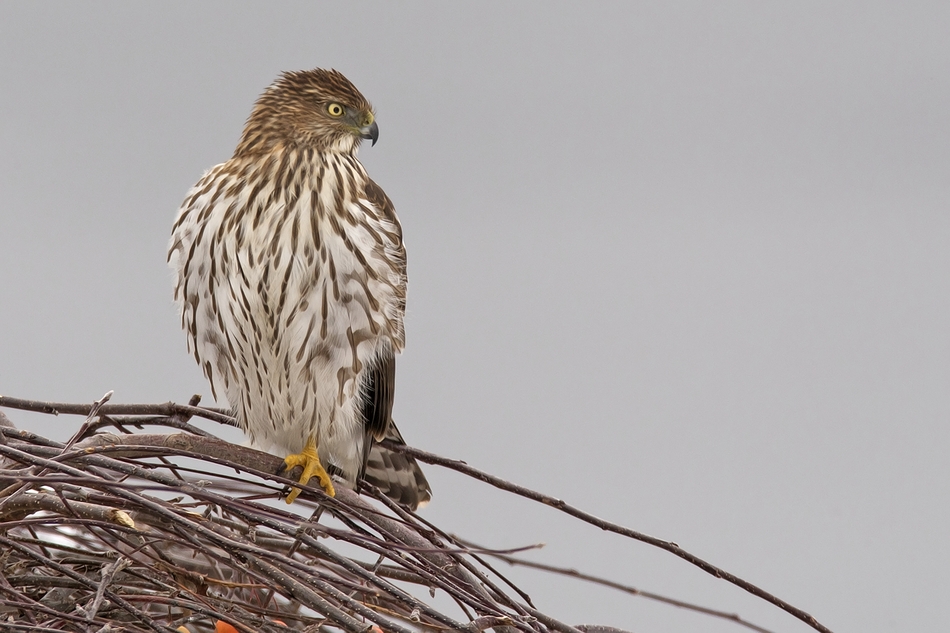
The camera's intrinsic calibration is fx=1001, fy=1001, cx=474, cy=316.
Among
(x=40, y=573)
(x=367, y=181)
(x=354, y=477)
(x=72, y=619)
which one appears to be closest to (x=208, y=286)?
(x=367, y=181)

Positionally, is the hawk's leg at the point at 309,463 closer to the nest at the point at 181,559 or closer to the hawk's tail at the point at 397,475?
the hawk's tail at the point at 397,475

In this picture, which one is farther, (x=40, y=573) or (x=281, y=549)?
(x=281, y=549)

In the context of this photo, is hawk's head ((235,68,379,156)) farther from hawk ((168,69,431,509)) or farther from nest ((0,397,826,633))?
nest ((0,397,826,633))

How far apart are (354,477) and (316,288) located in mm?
439

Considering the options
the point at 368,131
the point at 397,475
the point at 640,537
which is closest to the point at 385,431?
the point at 397,475

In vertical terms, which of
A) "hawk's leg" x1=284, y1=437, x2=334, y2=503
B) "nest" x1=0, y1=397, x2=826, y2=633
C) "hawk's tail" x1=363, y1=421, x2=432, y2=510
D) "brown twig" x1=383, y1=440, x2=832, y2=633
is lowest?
"nest" x1=0, y1=397, x2=826, y2=633

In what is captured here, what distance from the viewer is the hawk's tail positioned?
6.60 feet

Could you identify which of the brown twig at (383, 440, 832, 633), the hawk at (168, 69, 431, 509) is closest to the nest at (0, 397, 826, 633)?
the brown twig at (383, 440, 832, 633)

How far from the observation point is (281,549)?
1401mm

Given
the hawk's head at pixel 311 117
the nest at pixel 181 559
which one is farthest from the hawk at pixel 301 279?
the nest at pixel 181 559

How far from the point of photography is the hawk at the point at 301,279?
175 centimetres

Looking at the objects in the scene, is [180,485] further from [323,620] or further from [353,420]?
[353,420]

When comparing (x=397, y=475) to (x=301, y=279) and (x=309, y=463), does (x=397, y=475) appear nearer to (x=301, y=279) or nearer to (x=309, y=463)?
(x=309, y=463)

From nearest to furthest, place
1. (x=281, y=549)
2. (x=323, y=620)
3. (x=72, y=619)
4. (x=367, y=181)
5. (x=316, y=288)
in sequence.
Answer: (x=72, y=619) < (x=323, y=620) < (x=281, y=549) < (x=316, y=288) < (x=367, y=181)
